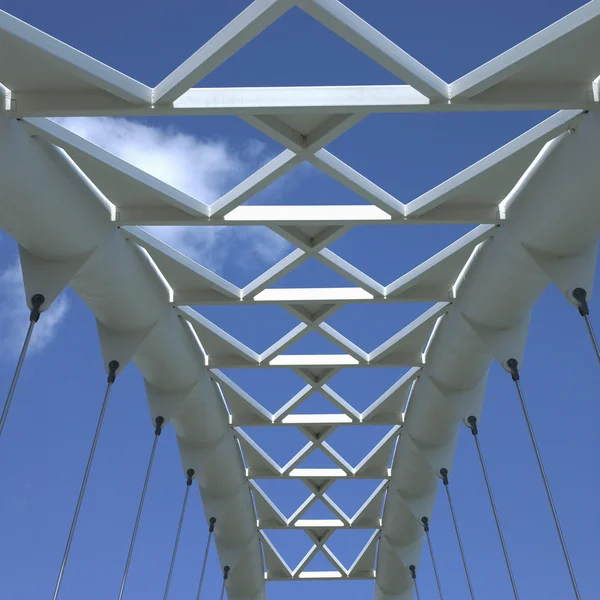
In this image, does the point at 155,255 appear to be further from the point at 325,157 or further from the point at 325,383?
the point at 325,383

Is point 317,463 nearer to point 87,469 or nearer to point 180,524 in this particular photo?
→ point 180,524

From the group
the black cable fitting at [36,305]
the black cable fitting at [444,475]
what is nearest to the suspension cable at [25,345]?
the black cable fitting at [36,305]

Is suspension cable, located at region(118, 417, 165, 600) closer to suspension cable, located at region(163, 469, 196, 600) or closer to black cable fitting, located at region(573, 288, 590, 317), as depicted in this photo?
suspension cable, located at region(163, 469, 196, 600)

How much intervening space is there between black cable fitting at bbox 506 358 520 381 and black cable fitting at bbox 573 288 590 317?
12.6 ft

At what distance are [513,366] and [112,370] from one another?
9369 millimetres

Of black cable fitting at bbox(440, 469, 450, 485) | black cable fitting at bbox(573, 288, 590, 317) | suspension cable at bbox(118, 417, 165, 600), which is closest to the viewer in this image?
black cable fitting at bbox(573, 288, 590, 317)

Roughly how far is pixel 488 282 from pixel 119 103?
9.67 m

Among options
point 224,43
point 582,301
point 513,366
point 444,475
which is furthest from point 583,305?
point 444,475

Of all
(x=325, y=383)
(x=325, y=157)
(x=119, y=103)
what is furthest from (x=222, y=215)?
(x=325, y=383)

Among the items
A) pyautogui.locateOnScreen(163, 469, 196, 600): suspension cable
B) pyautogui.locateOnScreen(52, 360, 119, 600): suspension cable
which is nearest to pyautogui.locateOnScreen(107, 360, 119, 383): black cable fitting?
pyautogui.locateOnScreen(52, 360, 119, 600): suspension cable

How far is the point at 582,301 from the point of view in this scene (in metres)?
17.0

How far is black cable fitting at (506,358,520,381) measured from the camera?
20.5m

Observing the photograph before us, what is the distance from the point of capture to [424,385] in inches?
1027

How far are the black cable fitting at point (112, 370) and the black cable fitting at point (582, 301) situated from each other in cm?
1035
